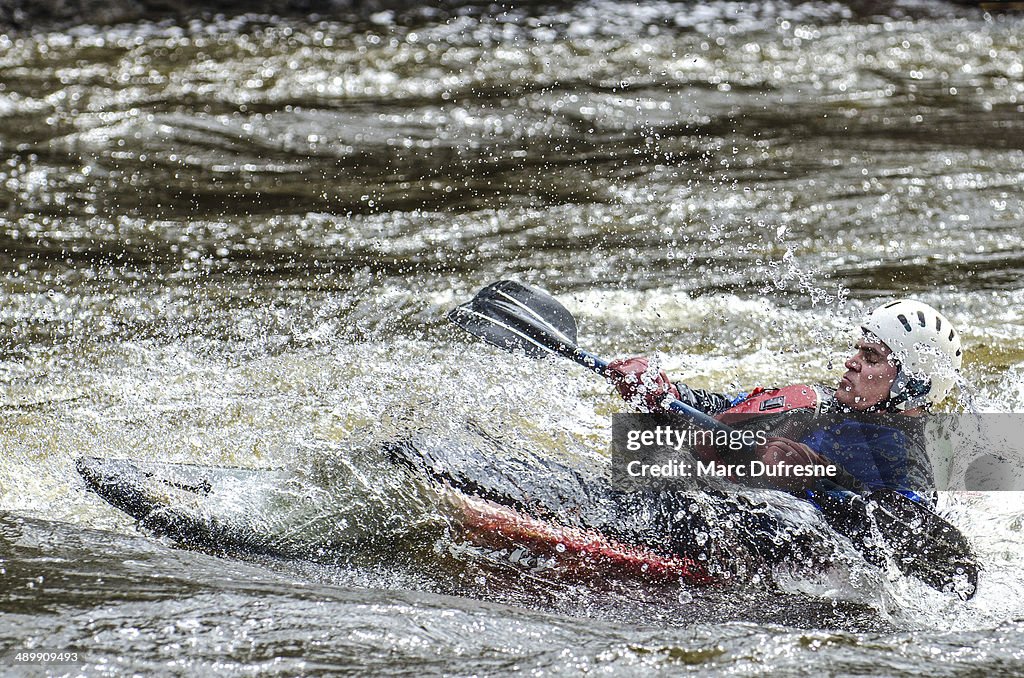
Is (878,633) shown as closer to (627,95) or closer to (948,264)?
(948,264)

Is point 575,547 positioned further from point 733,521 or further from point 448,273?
point 448,273

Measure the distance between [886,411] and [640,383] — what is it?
2.58 ft

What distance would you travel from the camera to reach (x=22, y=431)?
13.5 feet

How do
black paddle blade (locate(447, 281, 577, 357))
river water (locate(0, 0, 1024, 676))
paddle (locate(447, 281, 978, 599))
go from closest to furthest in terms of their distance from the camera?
river water (locate(0, 0, 1024, 676)), paddle (locate(447, 281, 978, 599)), black paddle blade (locate(447, 281, 577, 357))

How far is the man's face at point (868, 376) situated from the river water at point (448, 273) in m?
0.57

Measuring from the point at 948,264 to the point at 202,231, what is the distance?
4.12 meters

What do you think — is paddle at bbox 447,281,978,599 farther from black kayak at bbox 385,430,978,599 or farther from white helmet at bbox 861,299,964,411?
white helmet at bbox 861,299,964,411

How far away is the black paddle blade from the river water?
12.9 inches

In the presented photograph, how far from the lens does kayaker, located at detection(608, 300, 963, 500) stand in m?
3.42

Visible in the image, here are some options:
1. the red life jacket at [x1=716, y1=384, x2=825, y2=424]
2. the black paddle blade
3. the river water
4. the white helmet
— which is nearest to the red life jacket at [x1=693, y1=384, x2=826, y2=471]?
the red life jacket at [x1=716, y1=384, x2=825, y2=424]

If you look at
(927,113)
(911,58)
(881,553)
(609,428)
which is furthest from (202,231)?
(911,58)

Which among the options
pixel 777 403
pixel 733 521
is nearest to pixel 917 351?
pixel 777 403

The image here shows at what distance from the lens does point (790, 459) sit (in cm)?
344

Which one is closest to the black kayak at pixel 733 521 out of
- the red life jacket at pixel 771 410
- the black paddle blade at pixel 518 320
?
the red life jacket at pixel 771 410
